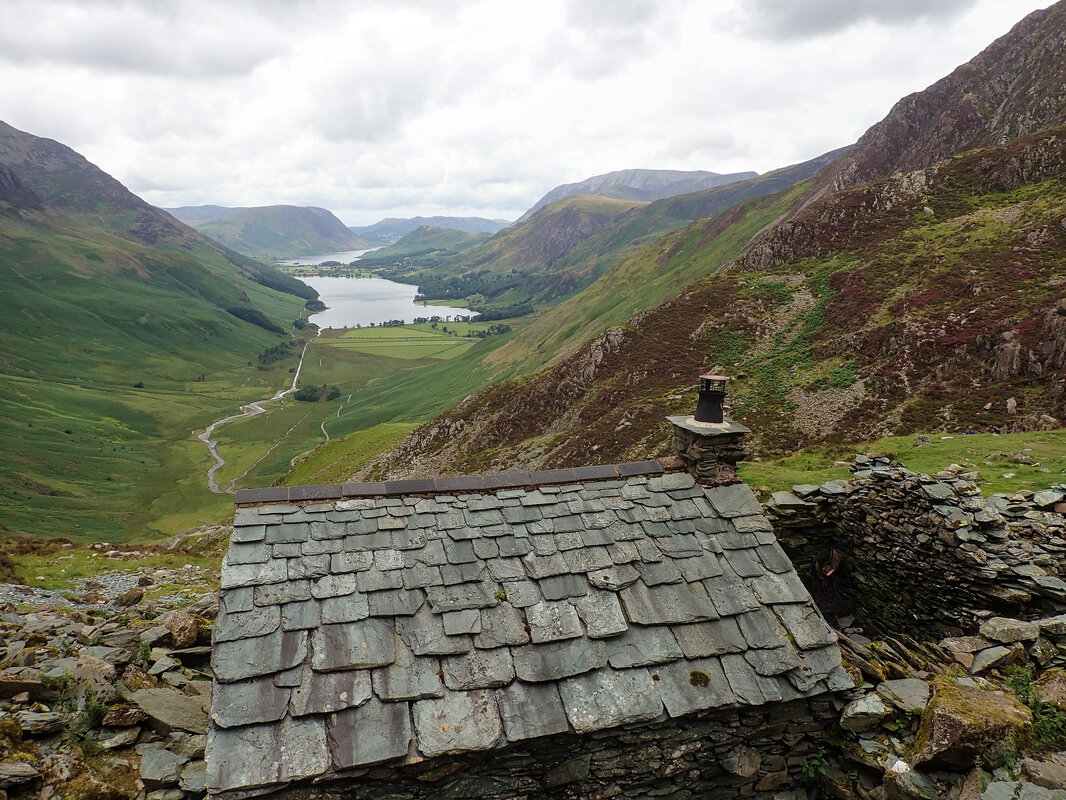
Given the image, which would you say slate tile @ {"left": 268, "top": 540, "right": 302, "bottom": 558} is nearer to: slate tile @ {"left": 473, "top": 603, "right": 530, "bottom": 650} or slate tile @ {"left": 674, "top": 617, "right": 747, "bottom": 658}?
slate tile @ {"left": 473, "top": 603, "right": 530, "bottom": 650}

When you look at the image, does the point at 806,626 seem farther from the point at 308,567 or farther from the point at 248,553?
the point at 248,553

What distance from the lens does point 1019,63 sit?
78.2 m

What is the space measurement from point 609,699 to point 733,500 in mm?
4486

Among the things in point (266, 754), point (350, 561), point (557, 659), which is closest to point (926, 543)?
point (557, 659)

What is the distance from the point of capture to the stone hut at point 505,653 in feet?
21.5

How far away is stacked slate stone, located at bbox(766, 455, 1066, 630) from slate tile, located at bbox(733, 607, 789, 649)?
5.65 m

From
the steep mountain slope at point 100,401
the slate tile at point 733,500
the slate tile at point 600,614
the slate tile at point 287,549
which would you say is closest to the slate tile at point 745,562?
the slate tile at point 733,500

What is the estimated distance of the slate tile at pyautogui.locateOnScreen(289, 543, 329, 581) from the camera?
7.79 meters

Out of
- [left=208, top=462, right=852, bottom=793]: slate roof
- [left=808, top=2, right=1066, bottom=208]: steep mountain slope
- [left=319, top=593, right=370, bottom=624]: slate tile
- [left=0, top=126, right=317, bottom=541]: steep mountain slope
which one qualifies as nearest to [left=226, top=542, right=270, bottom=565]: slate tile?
[left=208, top=462, right=852, bottom=793]: slate roof

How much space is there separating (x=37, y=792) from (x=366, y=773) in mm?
4673

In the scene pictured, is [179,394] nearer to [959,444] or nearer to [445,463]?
[445,463]

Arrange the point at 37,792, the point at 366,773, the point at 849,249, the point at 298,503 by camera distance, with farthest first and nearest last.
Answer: the point at 849,249 < the point at 298,503 < the point at 37,792 < the point at 366,773

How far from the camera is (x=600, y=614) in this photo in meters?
7.94

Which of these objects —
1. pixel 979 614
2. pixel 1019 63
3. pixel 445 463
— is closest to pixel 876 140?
pixel 1019 63
